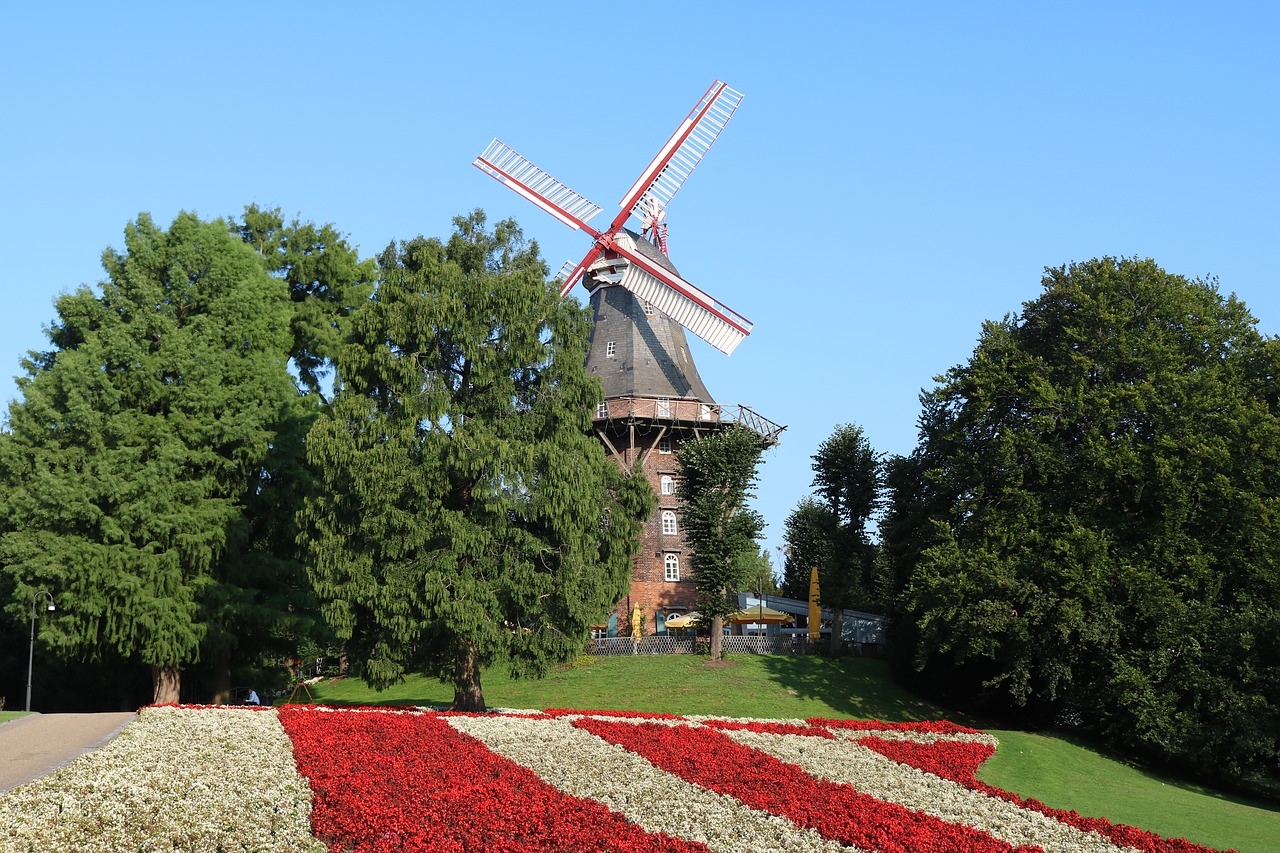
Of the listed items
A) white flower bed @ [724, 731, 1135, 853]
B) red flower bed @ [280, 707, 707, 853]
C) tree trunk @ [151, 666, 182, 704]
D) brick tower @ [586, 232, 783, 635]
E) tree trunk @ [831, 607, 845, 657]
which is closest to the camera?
red flower bed @ [280, 707, 707, 853]

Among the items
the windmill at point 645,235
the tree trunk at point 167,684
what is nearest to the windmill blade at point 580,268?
the windmill at point 645,235

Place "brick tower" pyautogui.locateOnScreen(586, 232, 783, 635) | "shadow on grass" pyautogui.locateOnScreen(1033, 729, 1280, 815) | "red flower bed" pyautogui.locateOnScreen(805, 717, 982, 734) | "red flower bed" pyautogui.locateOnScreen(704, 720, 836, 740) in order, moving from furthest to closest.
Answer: "brick tower" pyautogui.locateOnScreen(586, 232, 783, 635), "red flower bed" pyautogui.locateOnScreen(805, 717, 982, 734), "shadow on grass" pyautogui.locateOnScreen(1033, 729, 1280, 815), "red flower bed" pyautogui.locateOnScreen(704, 720, 836, 740)

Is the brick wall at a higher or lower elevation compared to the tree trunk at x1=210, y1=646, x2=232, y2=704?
higher

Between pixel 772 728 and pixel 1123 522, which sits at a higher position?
pixel 1123 522

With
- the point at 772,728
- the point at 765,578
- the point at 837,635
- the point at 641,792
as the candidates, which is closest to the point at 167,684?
the point at 772,728

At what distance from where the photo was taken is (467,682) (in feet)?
88.8

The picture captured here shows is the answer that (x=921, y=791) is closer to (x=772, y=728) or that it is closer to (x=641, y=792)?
(x=641, y=792)

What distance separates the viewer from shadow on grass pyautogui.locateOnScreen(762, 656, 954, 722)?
3766 cm

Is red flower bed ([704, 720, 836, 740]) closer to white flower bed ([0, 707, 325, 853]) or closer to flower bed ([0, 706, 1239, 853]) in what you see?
flower bed ([0, 706, 1239, 853])

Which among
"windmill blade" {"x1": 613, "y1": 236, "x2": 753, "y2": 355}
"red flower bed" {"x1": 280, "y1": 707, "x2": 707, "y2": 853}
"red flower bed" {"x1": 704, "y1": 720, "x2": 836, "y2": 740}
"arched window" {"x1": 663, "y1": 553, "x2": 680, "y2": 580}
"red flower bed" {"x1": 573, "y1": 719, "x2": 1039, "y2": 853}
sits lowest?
"red flower bed" {"x1": 704, "y1": 720, "x2": 836, "y2": 740}

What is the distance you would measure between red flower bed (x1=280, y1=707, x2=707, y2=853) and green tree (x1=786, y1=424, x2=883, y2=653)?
97.9ft

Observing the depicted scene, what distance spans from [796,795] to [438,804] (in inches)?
219

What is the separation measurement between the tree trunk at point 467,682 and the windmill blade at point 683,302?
29.4 m

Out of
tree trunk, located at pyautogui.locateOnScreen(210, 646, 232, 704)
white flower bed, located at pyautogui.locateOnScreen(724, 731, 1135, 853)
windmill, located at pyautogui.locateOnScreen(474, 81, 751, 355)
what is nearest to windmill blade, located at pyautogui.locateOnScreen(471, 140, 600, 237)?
windmill, located at pyautogui.locateOnScreen(474, 81, 751, 355)
